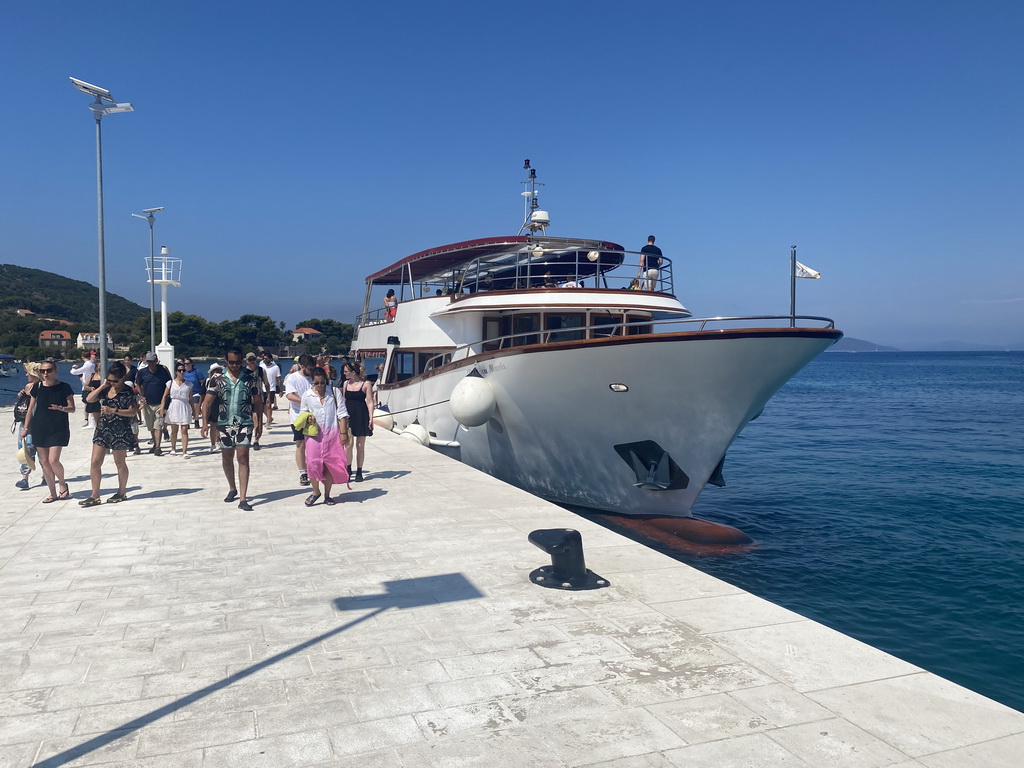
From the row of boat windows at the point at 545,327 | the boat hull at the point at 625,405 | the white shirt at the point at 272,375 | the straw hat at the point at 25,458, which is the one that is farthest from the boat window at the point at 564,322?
the straw hat at the point at 25,458

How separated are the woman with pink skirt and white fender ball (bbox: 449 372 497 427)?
2817mm

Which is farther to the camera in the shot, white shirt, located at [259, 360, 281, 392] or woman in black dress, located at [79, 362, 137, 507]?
white shirt, located at [259, 360, 281, 392]

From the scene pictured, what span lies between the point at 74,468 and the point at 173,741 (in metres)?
9.01

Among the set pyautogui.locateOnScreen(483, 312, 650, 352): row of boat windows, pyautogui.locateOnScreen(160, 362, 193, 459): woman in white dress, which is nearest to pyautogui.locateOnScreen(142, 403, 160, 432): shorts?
pyautogui.locateOnScreen(160, 362, 193, 459): woman in white dress

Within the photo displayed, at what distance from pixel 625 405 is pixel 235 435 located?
502 cm

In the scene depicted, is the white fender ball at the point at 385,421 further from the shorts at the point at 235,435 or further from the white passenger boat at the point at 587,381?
the shorts at the point at 235,435

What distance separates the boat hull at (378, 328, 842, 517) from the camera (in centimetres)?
909

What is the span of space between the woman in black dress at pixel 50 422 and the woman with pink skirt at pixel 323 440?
268cm

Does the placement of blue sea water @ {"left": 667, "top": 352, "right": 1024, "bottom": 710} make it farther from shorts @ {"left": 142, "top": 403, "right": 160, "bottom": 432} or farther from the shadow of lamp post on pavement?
shorts @ {"left": 142, "top": 403, "right": 160, "bottom": 432}

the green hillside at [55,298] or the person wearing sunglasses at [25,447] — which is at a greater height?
the green hillside at [55,298]

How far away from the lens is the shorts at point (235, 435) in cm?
782

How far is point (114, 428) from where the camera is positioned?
26.1 ft

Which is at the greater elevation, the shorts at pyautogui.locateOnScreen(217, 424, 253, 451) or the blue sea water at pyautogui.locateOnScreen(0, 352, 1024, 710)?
the shorts at pyautogui.locateOnScreen(217, 424, 253, 451)

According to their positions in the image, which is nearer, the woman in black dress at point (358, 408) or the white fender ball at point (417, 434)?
the woman in black dress at point (358, 408)
